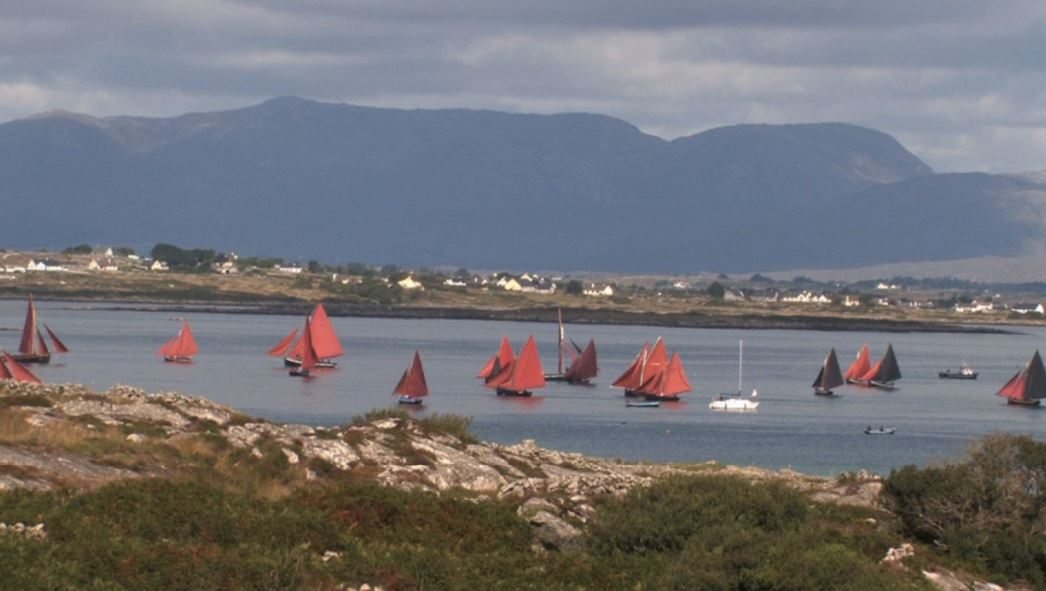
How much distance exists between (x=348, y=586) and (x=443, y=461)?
38.4 feet

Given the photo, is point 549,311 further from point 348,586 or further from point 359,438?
point 348,586

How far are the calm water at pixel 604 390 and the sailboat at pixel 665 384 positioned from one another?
4.64 feet

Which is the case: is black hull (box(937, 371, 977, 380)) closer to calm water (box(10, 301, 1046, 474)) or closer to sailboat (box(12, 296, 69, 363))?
calm water (box(10, 301, 1046, 474))

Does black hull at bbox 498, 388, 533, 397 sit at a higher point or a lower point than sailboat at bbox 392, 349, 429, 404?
lower

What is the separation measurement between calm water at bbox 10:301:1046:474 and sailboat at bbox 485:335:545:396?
86 centimetres

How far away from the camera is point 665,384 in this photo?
3676 inches

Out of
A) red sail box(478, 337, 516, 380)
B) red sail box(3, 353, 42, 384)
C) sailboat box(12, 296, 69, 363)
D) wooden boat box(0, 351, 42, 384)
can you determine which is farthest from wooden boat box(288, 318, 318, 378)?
wooden boat box(0, 351, 42, 384)

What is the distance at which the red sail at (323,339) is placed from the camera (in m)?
106

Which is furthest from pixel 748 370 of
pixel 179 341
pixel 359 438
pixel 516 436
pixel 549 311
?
pixel 359 438

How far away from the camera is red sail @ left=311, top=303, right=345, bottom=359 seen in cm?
10575

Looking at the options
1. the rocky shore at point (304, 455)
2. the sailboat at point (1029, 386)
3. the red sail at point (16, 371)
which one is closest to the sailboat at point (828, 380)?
the sailboat at point (1029, 386)

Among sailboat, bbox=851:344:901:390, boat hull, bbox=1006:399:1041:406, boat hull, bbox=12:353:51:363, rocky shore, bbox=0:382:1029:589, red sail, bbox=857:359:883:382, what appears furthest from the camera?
red sail, bbox=857:359:883:382

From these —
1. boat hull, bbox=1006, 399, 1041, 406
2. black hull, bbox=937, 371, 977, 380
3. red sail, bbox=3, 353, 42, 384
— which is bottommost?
boat hull, bbox=1006, 399, 1041, 406

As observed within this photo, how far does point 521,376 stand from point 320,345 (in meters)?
18.2
